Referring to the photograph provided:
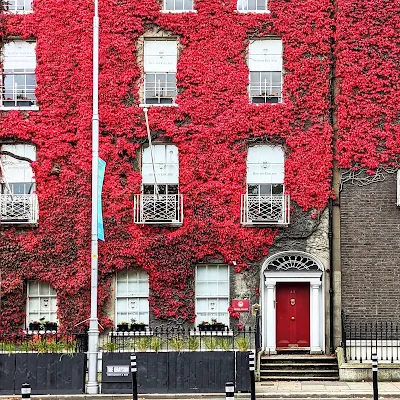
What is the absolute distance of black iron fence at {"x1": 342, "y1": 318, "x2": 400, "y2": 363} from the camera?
30.6 m

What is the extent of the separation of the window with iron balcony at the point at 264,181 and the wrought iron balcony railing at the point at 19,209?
7372mm

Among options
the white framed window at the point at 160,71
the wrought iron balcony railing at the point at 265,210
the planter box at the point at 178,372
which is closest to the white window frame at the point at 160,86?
the white framed window at the point at 160,71

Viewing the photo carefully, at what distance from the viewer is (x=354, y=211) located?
32.2 meters

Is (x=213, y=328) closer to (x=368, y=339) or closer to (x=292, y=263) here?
(x=292, y=263)

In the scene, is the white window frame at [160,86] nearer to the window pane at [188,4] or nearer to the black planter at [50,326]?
the window pane at [188,4]

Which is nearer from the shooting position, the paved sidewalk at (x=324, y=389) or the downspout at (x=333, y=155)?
the paved sidewalk at (x=324, y=389)

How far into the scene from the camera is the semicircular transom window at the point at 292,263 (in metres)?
32.4

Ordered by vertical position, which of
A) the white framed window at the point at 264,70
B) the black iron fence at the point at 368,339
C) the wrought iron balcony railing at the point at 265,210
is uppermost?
the white framed window at the point at 264,70

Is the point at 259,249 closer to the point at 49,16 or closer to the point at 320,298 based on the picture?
the point at 320,298

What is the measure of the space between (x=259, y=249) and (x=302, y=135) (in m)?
4.27

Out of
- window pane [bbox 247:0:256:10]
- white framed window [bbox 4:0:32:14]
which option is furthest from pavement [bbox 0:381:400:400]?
white framed window [bbox 4:0:32:14]

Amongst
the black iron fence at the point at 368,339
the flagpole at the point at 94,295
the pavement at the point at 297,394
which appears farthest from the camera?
the black iron fence at the point at 368,339

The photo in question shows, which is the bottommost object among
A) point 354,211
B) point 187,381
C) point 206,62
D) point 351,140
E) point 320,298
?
point 187,381

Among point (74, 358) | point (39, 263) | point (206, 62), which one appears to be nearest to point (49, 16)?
point (206, 62)
